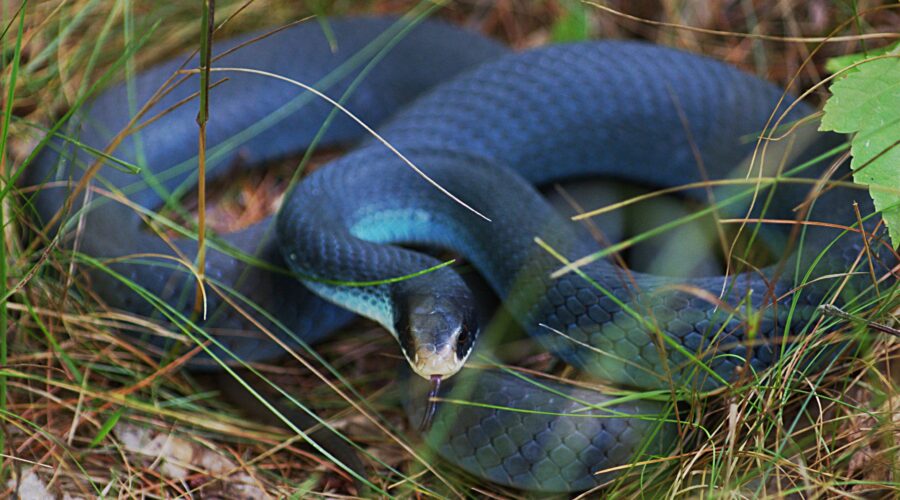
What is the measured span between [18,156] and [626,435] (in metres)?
2.83

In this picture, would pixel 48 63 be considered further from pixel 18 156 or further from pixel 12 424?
pixel 12 424

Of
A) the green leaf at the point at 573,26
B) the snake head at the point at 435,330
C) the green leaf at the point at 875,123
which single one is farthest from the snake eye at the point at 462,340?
the green leaf at the point at 573,26

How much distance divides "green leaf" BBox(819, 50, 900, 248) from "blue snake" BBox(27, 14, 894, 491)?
191mm

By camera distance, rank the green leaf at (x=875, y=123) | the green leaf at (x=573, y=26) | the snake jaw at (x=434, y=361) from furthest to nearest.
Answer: the green leaf at (x=573, y=26), the snake jaw at (x=434, y=361), the green leaf at (x=875, y=123)

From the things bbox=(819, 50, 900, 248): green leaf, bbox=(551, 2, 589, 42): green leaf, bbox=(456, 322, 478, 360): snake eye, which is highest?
bbox=(819, 50, 900, 248): green leaf

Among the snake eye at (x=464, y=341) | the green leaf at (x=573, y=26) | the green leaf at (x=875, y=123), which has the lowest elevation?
the snake eye at (x=464, y=341)

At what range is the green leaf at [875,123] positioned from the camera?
2.10 m

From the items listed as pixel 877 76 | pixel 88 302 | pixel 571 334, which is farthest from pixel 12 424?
pixel 877 76

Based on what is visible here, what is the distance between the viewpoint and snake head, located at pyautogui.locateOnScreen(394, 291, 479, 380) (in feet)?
7.64

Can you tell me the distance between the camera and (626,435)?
2.38 meters

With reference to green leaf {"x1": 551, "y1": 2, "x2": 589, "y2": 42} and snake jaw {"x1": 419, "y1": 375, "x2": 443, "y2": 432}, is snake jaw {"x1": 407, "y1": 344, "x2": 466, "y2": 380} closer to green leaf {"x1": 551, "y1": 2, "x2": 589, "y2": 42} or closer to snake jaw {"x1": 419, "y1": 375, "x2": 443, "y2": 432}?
snake jaw {"x1": 419, "y1": 375, "x2": 443, "y2": 432}

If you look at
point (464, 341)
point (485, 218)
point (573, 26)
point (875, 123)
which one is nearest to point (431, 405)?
point (464, 341)

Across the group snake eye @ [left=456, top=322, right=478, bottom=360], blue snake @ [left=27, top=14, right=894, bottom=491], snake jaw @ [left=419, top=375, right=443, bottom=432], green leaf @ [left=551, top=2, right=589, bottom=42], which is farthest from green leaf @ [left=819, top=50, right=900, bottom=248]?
green leaf @ [left=551, top=2, right=589, bottom=42]

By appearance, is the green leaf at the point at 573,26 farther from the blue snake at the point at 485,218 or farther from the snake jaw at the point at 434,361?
the snake jaw at the point at 434,361
